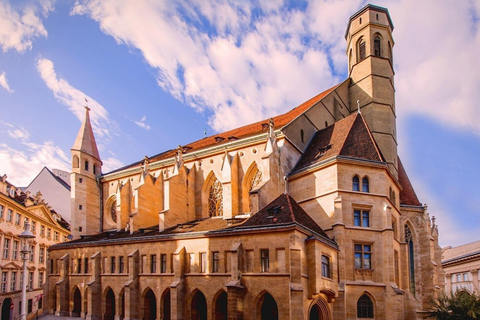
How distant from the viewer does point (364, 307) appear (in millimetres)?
25688

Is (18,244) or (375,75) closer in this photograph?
(375,75)

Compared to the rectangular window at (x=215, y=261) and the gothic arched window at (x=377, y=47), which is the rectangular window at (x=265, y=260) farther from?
the gothic arched window at (x=377, y=47)

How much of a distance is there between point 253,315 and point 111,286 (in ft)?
44.5

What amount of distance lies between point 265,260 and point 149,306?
11230 mm

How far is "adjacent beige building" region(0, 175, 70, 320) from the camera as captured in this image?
3931 centimetres

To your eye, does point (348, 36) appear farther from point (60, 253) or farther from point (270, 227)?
point (60, 253)

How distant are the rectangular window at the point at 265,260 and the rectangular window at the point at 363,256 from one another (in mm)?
6100

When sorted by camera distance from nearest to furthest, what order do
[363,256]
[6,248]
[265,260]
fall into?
[265,260]
[363,256]
[6,248]

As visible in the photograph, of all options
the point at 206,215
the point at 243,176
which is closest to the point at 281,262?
the point at 243,176

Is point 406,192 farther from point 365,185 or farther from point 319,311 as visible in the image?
point 319,311

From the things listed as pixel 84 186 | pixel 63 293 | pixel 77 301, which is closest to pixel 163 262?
pixel 77 301

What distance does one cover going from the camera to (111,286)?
3200cm

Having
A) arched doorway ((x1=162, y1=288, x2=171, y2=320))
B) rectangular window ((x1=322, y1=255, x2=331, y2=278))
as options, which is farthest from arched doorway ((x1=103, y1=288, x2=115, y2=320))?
rectangular window ((x1=322, y1=255, x2=331, y2=278))

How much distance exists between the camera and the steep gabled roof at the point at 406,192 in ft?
110
